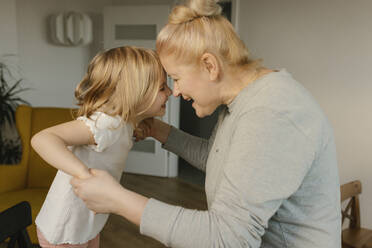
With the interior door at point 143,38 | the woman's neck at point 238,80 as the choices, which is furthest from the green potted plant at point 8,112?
the woman's neck at point 238,80

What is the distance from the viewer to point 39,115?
2947mm

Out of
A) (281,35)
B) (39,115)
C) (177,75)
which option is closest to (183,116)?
(281,35)

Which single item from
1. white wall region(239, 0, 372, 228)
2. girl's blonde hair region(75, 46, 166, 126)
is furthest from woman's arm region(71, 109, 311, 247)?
white wall region(239, 0, 372, 228)

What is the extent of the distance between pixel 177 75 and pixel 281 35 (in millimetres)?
2740

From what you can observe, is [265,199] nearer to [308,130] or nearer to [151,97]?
[308,130]

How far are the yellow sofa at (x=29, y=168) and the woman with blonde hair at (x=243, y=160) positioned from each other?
6.67ft

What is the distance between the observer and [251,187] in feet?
2.31

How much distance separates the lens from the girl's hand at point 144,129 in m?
1.41

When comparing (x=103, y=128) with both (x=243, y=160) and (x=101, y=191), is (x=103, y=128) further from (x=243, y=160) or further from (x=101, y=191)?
(x=243, y=160)

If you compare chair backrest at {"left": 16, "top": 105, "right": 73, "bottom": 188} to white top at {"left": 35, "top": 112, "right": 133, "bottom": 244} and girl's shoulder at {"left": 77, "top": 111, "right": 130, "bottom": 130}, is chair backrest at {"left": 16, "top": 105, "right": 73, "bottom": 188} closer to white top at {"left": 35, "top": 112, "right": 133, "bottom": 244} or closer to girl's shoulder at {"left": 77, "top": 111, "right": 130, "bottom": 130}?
white top at {"left": 35, "top": 112, "right": 133, "bottom": 244}

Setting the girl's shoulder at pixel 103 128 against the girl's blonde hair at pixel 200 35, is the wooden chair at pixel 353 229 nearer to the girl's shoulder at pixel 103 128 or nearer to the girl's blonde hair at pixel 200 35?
the girl's shoulder at pixel 103 128

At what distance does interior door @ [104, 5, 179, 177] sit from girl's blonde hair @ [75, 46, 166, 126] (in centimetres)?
300

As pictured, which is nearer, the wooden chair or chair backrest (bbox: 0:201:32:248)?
chair backrest (bbox: 0:201:32:248)

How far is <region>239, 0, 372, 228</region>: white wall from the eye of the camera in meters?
2.91
